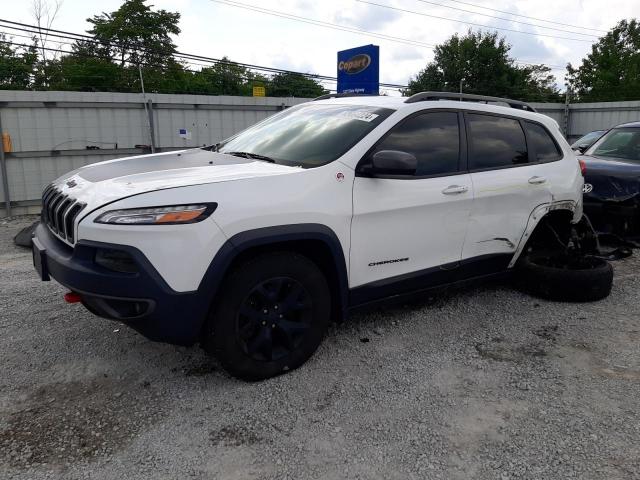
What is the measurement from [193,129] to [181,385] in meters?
9.70

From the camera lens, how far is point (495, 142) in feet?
13.6

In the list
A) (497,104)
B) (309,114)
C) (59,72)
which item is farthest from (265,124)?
(59,72)

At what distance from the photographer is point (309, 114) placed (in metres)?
4.00

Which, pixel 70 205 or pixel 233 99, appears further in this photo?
pixel 233 99

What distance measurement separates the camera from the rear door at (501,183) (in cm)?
396

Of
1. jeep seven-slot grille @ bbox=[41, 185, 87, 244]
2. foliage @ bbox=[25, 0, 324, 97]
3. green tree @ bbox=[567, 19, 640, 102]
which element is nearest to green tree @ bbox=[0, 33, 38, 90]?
foliage @ bbox=[25, 0, 324, 97]

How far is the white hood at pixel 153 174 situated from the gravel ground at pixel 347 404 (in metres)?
1.13

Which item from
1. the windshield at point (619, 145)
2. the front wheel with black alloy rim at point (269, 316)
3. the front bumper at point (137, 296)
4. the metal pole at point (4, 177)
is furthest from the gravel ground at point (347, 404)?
the metal pole at point (4, 177)

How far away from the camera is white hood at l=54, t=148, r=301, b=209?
2.80 meters

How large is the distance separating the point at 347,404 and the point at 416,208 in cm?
139

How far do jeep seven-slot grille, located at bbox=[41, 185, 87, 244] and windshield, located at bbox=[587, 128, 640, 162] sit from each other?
669 centimetres

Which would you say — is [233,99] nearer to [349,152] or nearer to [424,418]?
[349,152]

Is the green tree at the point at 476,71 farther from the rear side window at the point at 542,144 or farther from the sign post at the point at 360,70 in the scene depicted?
the rear side window at the point at 542,144

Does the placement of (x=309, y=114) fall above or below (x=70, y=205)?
above
